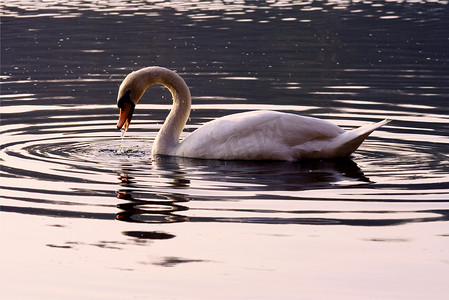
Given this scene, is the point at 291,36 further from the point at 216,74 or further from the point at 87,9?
the point at 87,9

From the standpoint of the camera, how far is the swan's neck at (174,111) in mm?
13055

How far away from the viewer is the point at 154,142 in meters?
13.1

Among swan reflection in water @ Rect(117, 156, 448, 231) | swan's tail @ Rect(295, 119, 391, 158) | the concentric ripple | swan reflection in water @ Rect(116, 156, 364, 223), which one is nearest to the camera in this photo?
swan reflection in water @ Rect(117, 156, 448, 231)

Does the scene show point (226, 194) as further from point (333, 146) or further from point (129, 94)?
point (129, 94)

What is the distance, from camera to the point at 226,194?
404 inches

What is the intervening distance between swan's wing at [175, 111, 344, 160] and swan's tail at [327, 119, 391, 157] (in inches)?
6.7

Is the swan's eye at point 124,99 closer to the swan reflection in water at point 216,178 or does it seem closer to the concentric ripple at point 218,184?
the concentric ripple at point 218,184

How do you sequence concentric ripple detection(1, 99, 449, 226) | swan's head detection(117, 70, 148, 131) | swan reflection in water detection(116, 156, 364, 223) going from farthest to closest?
swan's head detection(117, 70, 148, 131), swan reflection in water detection(116, 156, 364, 223), concentric ripple detection(1, 99, 449, 226)

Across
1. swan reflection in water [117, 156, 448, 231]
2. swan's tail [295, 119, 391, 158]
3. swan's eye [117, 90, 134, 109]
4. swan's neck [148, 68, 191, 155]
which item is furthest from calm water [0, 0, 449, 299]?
swan's eye [117, 90, 134, 109]

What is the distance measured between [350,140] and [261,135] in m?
1.04

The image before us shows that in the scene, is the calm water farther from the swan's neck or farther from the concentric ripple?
the swan's neck

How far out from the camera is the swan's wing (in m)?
12.2

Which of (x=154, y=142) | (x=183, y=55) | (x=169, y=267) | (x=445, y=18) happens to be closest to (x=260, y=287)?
(x=169, y=267)

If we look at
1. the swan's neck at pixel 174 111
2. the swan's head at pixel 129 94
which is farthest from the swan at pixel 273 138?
the swan's head at pixel 129 94
